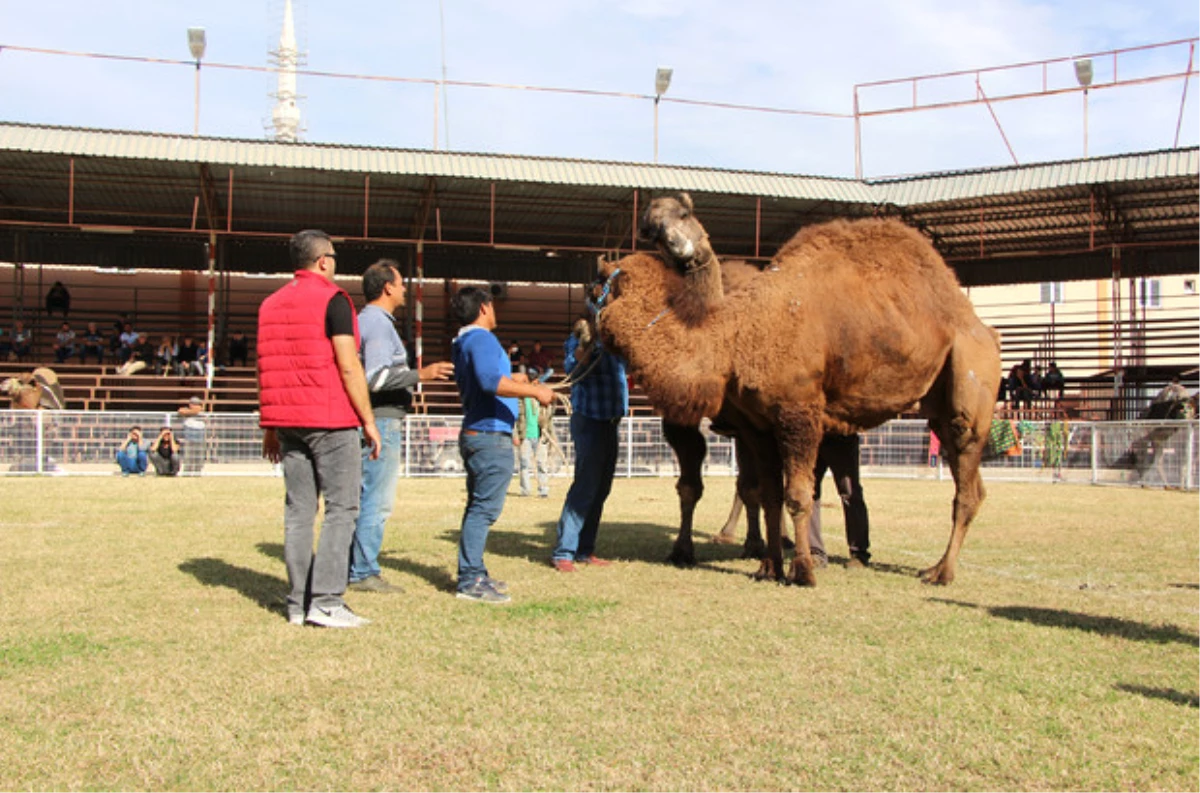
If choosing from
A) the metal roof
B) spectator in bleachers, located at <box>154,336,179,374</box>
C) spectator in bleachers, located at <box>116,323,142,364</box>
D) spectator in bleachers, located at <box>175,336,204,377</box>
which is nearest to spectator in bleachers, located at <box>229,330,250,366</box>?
spectator in bleachers, located at <box>175,336,204,377</box>

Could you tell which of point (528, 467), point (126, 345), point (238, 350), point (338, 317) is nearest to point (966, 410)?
point (338, 317)

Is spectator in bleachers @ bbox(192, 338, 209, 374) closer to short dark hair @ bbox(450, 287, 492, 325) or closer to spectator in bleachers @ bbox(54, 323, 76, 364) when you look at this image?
spectator in bleachers @ bbox(54, 323, 76, 364)

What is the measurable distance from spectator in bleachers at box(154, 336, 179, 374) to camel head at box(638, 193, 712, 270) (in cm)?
2357

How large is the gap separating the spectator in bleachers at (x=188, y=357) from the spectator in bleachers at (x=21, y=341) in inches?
156

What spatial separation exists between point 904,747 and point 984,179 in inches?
1026

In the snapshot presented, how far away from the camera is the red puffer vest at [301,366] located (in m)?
5.84

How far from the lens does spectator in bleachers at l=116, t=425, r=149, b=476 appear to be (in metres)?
20.2

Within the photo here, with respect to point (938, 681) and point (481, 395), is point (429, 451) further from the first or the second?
point (938, 681)

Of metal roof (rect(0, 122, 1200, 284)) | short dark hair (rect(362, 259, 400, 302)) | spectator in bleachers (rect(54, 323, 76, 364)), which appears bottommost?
short dark hair (rect(362, 259, 400, 302))

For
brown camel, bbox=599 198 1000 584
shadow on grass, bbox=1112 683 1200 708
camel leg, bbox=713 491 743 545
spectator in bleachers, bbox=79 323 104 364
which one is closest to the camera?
shadow on grass, bbox=1112 683 1200 708

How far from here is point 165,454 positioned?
20125 mm

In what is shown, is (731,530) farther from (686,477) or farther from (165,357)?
(165,357)

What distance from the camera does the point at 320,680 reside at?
186 inches

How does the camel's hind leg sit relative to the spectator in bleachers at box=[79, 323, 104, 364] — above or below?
below
